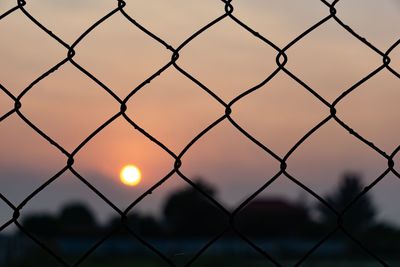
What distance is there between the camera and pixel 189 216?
36375 mm

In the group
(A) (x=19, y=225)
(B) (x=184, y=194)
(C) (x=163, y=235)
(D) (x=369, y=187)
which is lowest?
(A) (x=19, y=225)

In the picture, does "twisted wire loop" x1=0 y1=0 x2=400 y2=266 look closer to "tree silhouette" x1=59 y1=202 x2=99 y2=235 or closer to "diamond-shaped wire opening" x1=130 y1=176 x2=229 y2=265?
"diamond-shaped wire opening" x1=130 y1=176 x2=229 y2=265

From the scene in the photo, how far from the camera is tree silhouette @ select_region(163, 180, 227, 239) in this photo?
28.6m

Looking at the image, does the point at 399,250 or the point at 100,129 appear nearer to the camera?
the point at 100,129

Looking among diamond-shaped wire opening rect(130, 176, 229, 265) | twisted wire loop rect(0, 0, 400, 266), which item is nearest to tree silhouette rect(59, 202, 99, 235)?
diamond-shaped wire opening rect(130, 176, 229, 265)

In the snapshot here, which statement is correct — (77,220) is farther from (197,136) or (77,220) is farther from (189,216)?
(197,136)

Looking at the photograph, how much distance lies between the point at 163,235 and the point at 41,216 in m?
6.00

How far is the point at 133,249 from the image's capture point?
38.4m

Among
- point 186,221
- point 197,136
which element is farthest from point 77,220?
point 197,136

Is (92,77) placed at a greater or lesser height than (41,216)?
lesser

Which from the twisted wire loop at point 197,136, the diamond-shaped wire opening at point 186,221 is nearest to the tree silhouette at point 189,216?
the diamond-shaped wire opening at point 186,221

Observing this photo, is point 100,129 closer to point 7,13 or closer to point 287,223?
point 7,13

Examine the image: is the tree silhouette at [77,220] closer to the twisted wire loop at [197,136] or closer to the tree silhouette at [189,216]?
the tree silhouette at [189,216]

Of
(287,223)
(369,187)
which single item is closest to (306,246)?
(287,223)
